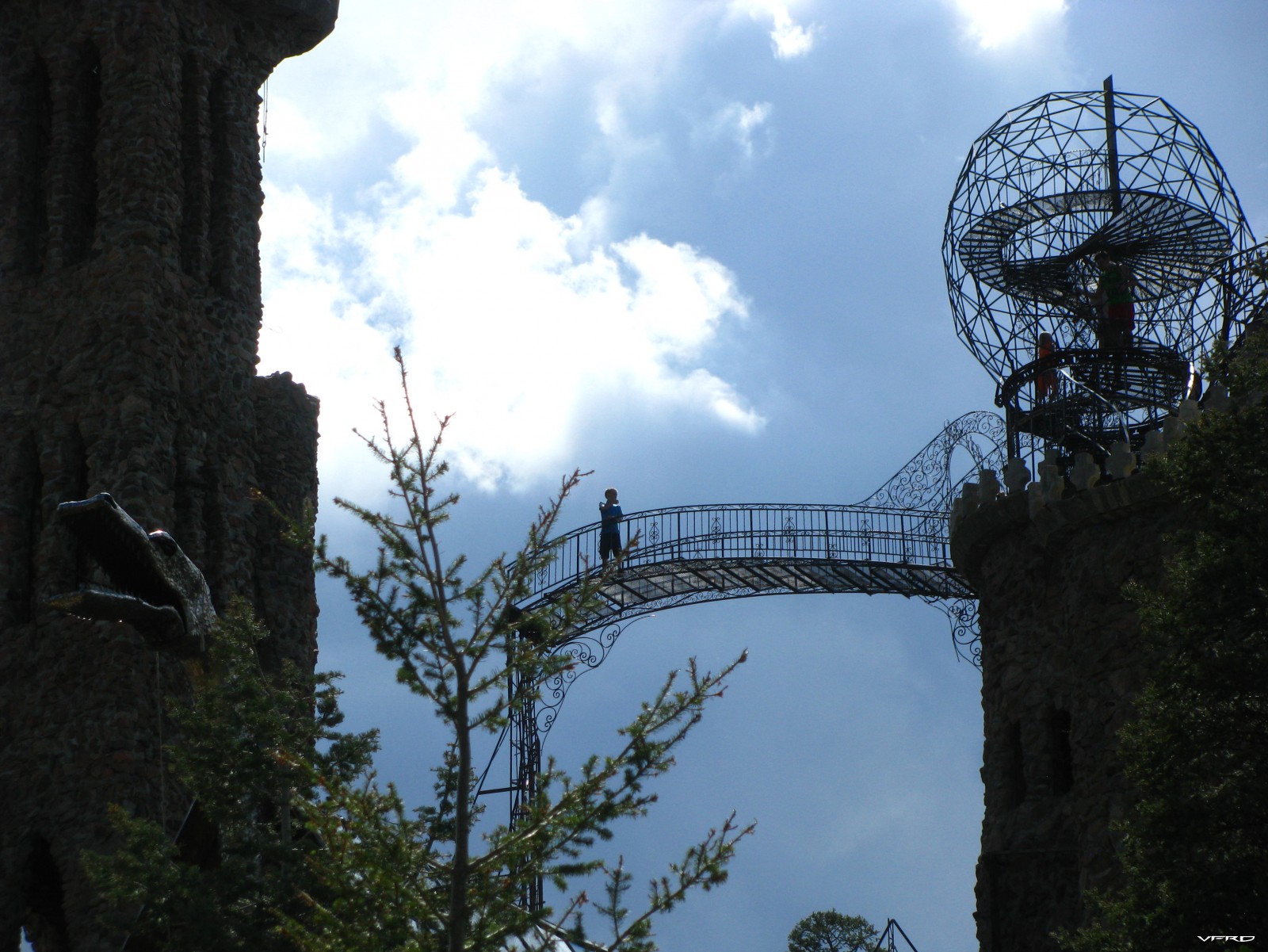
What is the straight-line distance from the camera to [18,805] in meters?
18.9

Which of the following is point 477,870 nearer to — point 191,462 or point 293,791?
point 293,791

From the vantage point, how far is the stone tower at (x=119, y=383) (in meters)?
18.8

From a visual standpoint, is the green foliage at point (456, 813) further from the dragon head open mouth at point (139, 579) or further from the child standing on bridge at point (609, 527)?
the child standing on bridge at point (609, 527)

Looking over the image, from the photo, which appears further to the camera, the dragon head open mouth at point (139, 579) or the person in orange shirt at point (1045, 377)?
the person in orange shirt at point (1045, 377)

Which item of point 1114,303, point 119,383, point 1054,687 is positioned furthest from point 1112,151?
point 119,383

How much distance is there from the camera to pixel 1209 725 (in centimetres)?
1238

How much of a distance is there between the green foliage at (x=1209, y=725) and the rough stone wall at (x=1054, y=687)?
2.65 metres

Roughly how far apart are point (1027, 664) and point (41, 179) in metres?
13.6

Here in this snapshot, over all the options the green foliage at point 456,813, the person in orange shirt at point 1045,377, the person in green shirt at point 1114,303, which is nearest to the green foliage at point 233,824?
the green foliage at point 456,813

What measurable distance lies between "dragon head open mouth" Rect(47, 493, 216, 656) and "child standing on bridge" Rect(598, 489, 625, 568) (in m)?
12.6

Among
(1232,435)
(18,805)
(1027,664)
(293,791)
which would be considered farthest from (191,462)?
(1232,435)

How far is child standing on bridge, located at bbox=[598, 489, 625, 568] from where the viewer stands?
79.9 feet

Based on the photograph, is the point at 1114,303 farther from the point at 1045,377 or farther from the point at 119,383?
the point at 119,383

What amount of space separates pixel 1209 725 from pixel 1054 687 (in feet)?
15.0
